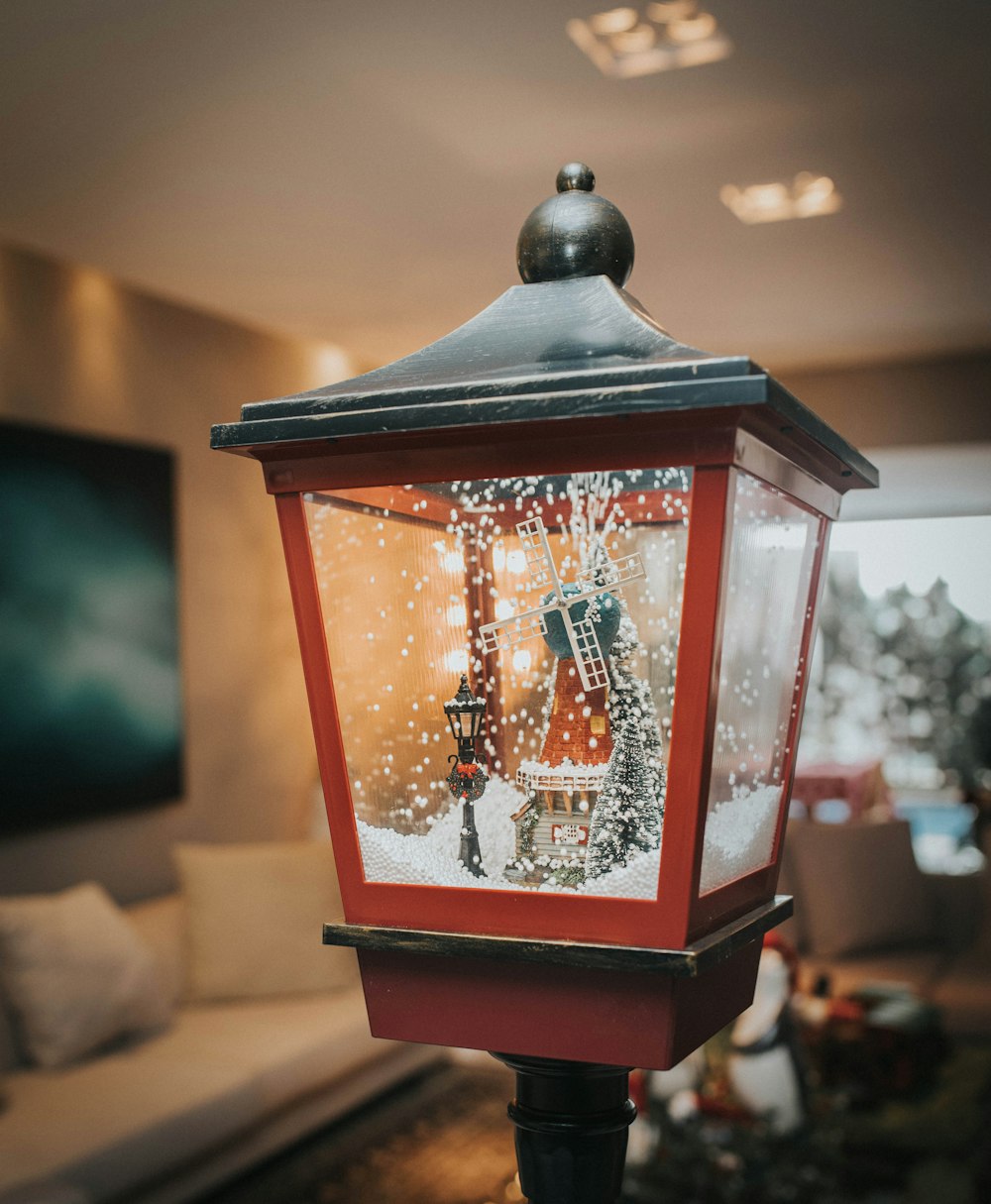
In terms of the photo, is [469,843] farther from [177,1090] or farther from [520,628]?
[177,1090]

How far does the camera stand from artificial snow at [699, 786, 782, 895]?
0.59 meters

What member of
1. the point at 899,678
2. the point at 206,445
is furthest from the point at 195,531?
the point at 899,678

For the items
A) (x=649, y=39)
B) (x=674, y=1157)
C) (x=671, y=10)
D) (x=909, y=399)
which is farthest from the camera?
(x=909, y=399)

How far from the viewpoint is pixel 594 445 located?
56 cm

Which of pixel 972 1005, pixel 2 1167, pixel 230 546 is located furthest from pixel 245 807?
pixel 972 1005

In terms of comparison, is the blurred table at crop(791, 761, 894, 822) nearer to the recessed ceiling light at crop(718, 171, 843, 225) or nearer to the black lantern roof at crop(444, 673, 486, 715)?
the recessed ceiling light at crop(718, 171, 843, 225)

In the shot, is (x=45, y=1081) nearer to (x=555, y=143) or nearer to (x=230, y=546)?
(x=230, y=546)

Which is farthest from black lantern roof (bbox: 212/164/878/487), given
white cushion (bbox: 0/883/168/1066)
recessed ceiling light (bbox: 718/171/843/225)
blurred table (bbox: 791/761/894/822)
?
blurred table (bbox: 791/761/894/822)

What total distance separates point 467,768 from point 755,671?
0.52ft

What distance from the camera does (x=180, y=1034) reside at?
3521 mm

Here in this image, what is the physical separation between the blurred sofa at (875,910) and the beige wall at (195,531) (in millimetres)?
2064

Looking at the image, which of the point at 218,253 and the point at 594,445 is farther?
the point at 218,253

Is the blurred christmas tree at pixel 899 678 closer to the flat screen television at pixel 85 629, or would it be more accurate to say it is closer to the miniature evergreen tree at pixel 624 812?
the flat screen television at pixel 85 629

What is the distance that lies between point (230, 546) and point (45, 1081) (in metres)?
2.10
